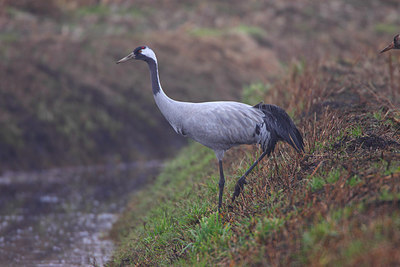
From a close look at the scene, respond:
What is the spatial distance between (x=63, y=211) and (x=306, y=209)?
7.91 metres

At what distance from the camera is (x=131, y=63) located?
70.2 ft

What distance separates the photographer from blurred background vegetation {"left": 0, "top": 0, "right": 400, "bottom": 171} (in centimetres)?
1559

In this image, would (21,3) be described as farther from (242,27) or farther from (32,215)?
(32,215)

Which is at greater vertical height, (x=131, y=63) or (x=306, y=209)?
(x=131, y=63)

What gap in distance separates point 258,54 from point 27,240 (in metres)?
17.8

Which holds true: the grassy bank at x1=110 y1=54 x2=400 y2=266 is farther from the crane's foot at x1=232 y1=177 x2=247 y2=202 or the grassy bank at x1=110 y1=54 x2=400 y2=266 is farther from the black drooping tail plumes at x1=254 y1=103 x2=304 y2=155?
the black drooping tail plumes at x1=254 y1=103 x2=304 y2=155

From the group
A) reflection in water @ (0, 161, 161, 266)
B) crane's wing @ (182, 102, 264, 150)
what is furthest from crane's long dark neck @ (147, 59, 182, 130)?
reflection in water @ (0, 161, 161, 266)

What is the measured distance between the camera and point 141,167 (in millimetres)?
15742

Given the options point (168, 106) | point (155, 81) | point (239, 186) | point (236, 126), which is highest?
point (155, 81)

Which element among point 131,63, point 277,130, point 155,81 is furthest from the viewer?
point 131,63

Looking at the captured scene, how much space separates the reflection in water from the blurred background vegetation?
0.80 meters

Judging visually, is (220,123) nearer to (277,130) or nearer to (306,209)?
(277,130)

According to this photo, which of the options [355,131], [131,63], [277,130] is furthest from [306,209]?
[131,63]

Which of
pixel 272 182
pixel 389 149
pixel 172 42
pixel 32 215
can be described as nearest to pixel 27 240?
pixel 32 215
